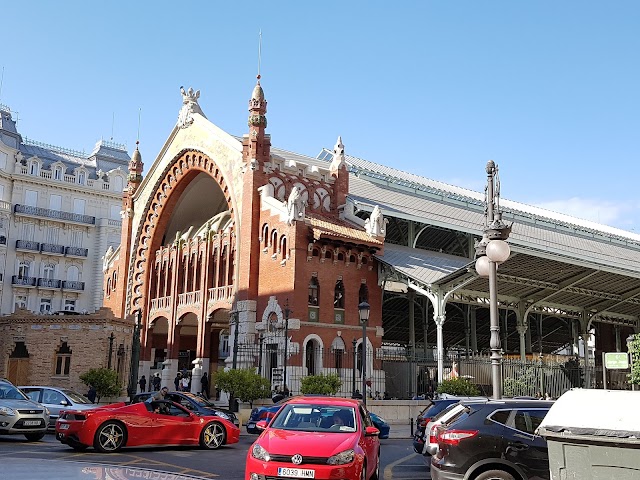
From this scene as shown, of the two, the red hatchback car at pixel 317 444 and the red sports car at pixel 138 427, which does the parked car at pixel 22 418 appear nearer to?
the red sports car at pixel 138 427

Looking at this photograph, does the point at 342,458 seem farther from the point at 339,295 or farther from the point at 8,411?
the point at 339,295

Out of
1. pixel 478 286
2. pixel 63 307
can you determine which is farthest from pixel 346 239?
pixel 63 307

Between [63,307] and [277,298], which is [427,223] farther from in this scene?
[63,307]

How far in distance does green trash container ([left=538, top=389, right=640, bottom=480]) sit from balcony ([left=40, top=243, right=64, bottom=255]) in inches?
2281

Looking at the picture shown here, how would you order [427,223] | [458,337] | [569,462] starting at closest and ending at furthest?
[569,462]
[427,223]
[458,337]

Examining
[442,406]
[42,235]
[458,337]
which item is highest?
[42,235]

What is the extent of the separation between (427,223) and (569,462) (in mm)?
33654

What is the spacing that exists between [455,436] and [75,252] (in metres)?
54.9

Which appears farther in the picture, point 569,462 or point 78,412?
point 78,412

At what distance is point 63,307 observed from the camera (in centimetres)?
5859

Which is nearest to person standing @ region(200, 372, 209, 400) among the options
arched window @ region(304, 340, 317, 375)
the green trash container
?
arched window @ region(304, 340, 317, 375)

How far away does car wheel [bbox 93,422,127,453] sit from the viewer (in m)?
15.3

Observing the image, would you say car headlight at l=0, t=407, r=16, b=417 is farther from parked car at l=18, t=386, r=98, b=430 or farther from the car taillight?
the car taillight

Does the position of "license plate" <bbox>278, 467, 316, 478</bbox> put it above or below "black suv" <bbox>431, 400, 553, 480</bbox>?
below
